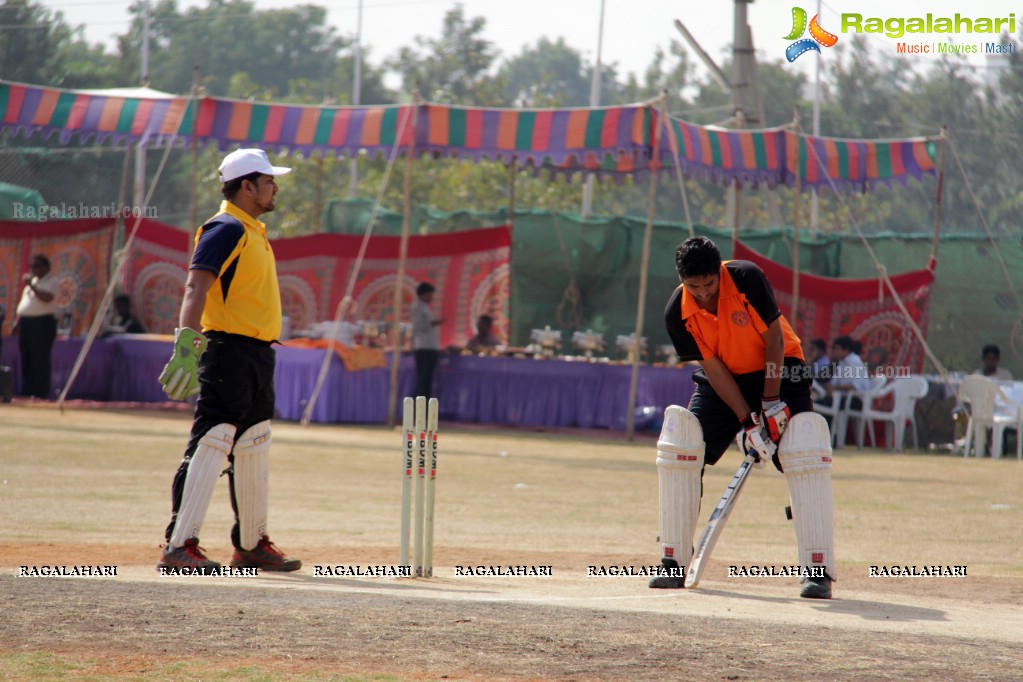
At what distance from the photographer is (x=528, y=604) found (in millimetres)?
6289

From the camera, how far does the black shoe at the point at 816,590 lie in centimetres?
682

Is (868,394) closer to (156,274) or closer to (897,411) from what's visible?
(897,411)

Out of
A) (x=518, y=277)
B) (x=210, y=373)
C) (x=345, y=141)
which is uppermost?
(x=345, y=141)

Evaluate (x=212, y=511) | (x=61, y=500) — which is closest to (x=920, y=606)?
(x=212, y=511)

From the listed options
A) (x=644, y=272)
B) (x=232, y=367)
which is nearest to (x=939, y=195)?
(x=644, y=272)

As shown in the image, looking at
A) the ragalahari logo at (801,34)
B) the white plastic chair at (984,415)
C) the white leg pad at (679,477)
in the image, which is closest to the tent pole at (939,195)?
the white plastic chair at (984,415)

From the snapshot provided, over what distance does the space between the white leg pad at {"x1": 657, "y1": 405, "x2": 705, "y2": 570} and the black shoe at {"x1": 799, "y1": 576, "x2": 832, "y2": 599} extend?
0.67 m

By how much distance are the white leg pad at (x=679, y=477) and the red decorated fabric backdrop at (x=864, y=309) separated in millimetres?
13837

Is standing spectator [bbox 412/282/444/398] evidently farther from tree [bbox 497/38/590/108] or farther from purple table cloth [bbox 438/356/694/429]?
tree [bbox 497/38/590/108]

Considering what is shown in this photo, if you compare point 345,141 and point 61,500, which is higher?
point 345,141

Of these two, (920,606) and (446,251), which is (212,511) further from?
(446,251)

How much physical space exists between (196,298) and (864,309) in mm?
15683

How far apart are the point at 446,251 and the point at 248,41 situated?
2305 inches

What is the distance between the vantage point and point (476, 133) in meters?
17.9
